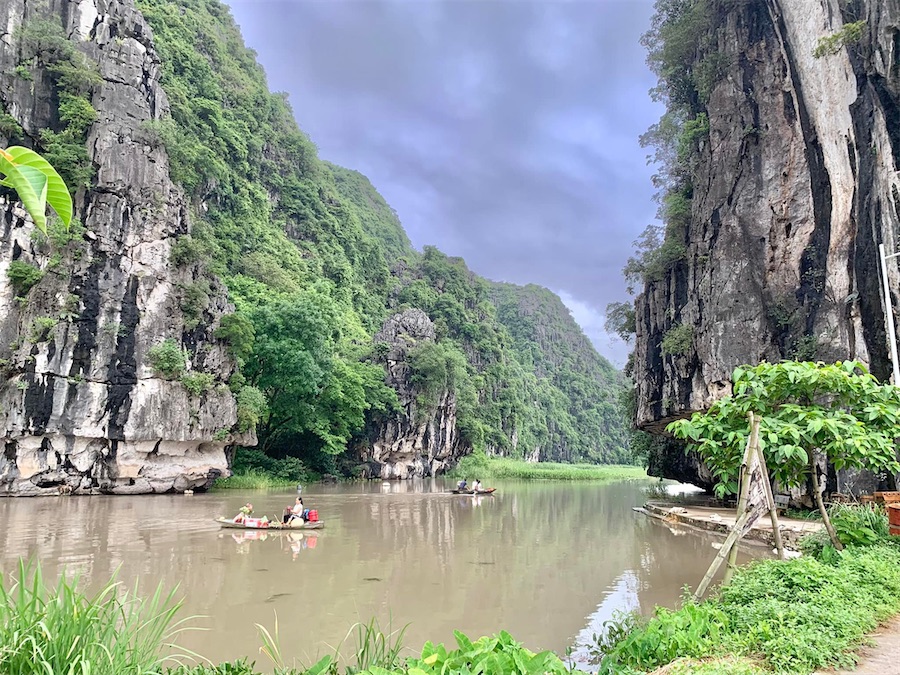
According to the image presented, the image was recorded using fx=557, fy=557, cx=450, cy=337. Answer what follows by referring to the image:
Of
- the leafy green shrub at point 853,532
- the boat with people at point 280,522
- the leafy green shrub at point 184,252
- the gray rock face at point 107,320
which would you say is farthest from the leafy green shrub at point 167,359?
the leafy green shrub at point 853,532

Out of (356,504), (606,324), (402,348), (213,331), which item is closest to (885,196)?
(606,324)

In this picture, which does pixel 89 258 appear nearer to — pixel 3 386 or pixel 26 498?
pixel 3 386

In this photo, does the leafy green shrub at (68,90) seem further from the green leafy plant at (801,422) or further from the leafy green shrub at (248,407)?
the green leafy plant at (801,422)

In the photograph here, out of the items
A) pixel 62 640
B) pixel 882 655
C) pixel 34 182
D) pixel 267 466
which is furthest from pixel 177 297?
pixel 882 655

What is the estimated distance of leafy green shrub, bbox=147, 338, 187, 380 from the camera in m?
19.3

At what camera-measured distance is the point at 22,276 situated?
58.1ft

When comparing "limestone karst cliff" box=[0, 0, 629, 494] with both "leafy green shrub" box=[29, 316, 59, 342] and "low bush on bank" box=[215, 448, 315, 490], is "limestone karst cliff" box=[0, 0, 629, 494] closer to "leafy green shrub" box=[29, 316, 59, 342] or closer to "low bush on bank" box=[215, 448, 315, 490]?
"leafy green shrub" box=[29, 316, 59, 342]

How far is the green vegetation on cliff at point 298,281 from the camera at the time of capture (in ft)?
82.0

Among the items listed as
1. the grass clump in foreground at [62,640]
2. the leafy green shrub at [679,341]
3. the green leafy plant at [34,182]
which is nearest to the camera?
the green leafy plant at [34,182]

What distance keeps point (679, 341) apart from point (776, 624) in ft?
45.3

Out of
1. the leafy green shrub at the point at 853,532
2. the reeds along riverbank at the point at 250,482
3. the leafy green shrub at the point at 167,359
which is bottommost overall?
the reeds along riverbank at the point at 250,482

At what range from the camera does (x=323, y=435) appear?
26.4m

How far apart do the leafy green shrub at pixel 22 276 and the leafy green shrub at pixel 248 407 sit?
778 cm

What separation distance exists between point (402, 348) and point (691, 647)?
32488 mm
